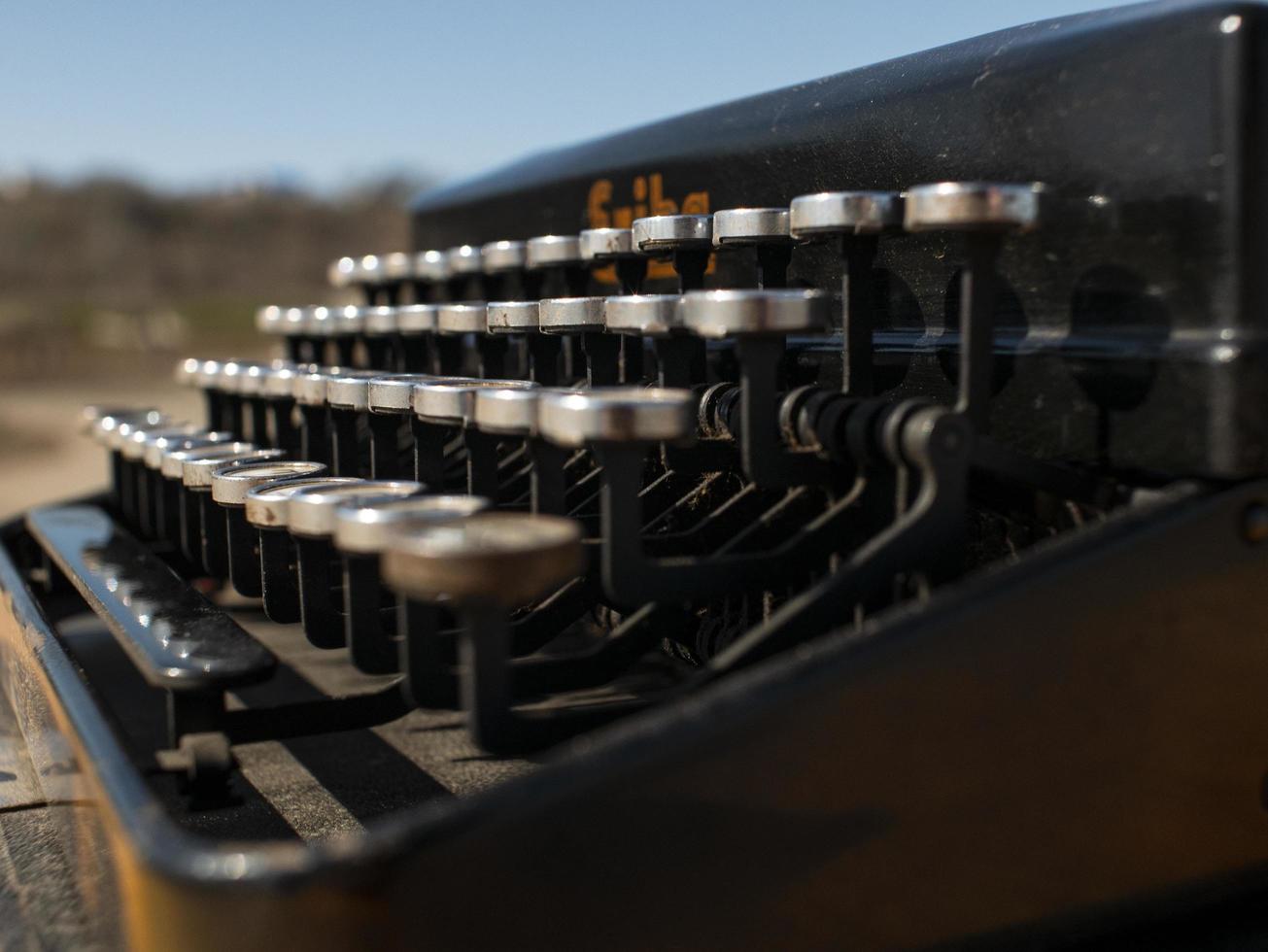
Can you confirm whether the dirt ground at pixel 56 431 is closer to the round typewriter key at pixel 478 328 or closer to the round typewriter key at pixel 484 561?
the round typewriter key at pixel 478 328

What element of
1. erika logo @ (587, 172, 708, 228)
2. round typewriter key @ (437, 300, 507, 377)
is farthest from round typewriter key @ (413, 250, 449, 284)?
round typewriter key @ (437, 300, 507, 377)

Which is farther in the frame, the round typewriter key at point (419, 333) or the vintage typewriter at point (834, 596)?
the round typewriter key at point (419, 333)

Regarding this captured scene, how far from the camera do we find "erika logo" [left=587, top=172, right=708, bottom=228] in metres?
2.09

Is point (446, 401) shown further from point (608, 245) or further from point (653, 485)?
point (608, 245)

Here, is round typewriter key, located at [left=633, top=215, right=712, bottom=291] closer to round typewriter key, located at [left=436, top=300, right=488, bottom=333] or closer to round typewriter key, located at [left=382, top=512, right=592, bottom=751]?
round typewriter key, located at [left=436, top=300, right=488, bottom=333]

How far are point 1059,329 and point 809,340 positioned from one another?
53 cm

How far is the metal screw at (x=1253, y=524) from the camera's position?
1029 mm

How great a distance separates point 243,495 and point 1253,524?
0.99 m

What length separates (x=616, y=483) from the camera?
1089mm

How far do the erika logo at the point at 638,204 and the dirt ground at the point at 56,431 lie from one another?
256 centimetres

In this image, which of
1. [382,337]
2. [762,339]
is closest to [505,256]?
[382,337]

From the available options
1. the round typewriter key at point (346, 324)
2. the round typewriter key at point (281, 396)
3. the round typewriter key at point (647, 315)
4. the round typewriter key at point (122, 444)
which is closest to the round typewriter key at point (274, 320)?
the round typewriter key at point (346, 324)

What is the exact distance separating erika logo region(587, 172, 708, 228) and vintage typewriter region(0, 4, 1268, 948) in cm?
33

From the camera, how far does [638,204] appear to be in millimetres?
2318
